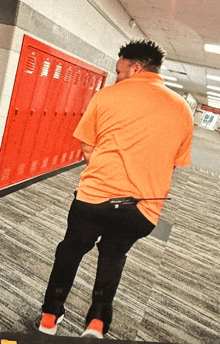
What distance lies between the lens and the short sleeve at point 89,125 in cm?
111

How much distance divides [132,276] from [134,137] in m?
1.64

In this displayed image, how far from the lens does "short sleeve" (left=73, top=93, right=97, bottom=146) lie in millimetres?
1109

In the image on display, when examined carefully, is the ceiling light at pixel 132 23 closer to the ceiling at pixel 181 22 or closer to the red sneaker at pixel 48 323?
the ceiling at pixel 181 22

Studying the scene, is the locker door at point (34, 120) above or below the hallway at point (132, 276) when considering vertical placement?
above

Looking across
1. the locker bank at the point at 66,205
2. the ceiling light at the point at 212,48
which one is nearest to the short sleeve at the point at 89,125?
the locker bank at the point at 66,205

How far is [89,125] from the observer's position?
3.75ft

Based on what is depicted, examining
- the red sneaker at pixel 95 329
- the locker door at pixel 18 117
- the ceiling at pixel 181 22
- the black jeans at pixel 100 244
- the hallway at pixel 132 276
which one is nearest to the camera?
the black jeans at pixel 100 244

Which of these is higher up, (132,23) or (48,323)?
(132,23)

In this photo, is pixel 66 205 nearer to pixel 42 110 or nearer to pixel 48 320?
pixel 42 110

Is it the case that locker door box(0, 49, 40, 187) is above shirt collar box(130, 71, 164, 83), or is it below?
below

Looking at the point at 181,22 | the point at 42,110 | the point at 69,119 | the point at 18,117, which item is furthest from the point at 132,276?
the point at 181,22

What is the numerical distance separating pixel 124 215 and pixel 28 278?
123 centimetres

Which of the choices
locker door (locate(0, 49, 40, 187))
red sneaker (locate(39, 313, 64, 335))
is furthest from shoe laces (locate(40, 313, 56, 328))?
locker door (locate(0, 49, 40, 187))

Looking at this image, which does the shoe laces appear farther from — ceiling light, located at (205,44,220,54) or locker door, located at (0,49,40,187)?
ceiling light, located at (205,44,220,54)
